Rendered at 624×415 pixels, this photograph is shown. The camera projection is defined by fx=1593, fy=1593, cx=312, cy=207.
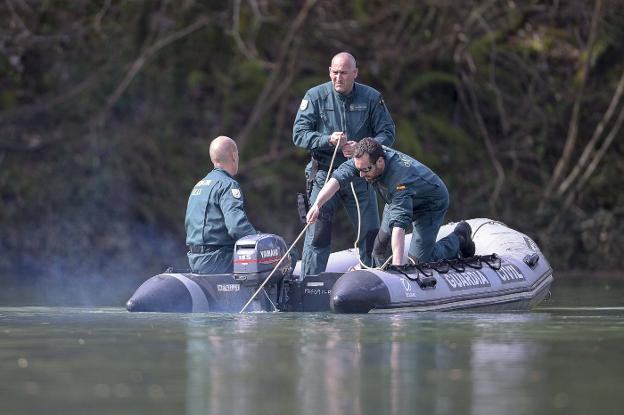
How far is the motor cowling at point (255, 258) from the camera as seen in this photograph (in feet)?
35.0

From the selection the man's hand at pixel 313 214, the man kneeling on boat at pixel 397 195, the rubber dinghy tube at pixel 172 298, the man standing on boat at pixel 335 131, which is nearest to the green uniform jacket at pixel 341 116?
the man standing on boat at pixel 335 131

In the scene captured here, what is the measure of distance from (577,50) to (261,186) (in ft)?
14.6

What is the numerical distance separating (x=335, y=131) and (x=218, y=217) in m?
1.24

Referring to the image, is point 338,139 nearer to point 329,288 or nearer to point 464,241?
point 329,288

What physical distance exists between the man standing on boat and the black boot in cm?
84

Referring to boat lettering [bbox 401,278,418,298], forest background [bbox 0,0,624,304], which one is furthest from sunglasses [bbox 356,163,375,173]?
forest background [bbox 0,0,624,304]

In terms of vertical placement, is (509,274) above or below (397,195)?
below

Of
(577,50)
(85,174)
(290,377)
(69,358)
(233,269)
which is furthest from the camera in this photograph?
(577,50)

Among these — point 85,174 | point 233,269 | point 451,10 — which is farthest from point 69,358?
point 451,10

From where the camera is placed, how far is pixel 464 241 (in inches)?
483

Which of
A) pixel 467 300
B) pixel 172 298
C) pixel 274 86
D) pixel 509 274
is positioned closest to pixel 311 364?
pixel 172 298

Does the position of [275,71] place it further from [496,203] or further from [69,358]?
[69,358]

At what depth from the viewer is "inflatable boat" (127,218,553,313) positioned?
10.7 m

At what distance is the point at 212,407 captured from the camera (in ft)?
20.6
